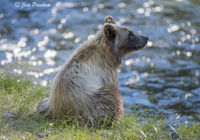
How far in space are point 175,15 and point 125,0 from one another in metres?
2.90

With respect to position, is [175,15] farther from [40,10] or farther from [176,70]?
[40,10]

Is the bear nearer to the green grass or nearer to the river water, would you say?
the green grass

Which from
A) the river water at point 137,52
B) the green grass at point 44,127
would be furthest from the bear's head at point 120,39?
the river water at point 137,52

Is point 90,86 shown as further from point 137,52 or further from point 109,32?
point 137,52

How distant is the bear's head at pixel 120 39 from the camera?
6.07 meters

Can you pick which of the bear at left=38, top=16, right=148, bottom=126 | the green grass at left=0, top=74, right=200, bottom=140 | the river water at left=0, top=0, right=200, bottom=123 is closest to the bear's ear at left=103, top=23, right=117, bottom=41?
the bear at left=38, top=16, right=148, bottom=126

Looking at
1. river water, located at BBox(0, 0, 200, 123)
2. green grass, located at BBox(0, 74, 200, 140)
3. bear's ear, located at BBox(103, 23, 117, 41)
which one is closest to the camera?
green grass, located at BBox(0, 74, 200, 140)

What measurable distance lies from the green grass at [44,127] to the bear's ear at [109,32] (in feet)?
5.01

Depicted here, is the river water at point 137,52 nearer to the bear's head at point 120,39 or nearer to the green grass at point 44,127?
the green grass at point 44,127

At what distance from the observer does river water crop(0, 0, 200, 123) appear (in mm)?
8898

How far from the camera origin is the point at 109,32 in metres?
6.09

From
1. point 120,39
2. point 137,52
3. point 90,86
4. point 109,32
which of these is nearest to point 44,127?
point 90,86

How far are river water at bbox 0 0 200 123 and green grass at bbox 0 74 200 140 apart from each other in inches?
45.1

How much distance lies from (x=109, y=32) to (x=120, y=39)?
0.43m
